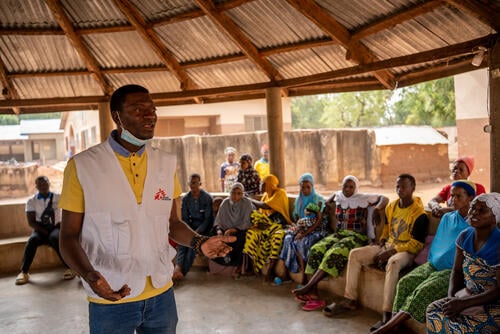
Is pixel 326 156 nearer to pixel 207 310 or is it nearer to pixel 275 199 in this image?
pixel 275 199

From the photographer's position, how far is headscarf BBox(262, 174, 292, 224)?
21.1 ft

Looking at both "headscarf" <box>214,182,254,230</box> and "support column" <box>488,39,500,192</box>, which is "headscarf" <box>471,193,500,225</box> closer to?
"support column" <box>488,39,500,192</box>

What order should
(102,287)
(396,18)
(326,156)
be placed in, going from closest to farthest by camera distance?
1. (102,287)
2. (396,18)
3. (326,156)

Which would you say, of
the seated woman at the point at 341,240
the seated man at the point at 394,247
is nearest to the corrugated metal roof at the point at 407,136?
the seated woman at the point at 341,240

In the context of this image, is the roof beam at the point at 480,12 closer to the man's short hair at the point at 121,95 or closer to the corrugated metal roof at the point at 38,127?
the man's short hair at the point at 121,95

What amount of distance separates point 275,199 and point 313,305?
6.22 feet

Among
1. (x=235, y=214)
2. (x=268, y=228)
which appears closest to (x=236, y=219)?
(x=235, y=214)

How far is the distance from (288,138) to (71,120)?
17833 mm

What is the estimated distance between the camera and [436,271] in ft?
13.0

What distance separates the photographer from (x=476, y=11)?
13.9 feet

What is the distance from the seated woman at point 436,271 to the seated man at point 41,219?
4.64 meters

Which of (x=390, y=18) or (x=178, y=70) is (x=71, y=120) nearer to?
(x=178, y=70)

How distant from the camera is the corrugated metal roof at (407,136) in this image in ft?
46.9

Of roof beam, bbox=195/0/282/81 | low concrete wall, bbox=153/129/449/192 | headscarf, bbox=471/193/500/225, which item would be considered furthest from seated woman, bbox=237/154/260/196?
low concrete wall, bbox=153/129/449/192
